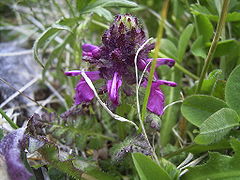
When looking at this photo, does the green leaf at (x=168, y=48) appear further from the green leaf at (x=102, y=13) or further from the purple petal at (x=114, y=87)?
the purple petal at (x=114, y=87)

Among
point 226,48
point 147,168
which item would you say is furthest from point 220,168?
point 226,48

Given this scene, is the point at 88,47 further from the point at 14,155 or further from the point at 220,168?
the point at 220,168

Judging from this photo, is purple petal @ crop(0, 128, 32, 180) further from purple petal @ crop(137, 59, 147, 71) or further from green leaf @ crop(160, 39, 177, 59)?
green leaf @ crop(160, 39, 177, 59)

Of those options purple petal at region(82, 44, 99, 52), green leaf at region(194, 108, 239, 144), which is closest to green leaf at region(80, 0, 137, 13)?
purple petal at region(82, 44, 99, 52)

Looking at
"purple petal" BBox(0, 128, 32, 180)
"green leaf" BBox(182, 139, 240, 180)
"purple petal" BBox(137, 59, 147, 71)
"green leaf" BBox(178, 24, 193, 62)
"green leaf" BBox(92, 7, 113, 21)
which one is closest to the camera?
"purple petal" BBox(0, 128, 32, 180)

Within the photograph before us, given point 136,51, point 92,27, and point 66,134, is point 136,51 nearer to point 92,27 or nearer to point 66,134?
point 66,134

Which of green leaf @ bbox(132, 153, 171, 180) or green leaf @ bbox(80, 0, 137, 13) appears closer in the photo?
green leaf @ bbox(132, 153, 171, 180)

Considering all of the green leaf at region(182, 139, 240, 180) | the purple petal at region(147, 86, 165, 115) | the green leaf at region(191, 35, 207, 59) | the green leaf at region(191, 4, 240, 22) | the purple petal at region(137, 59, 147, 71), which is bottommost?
the green leaf at region(182, 139, 240, 180)
